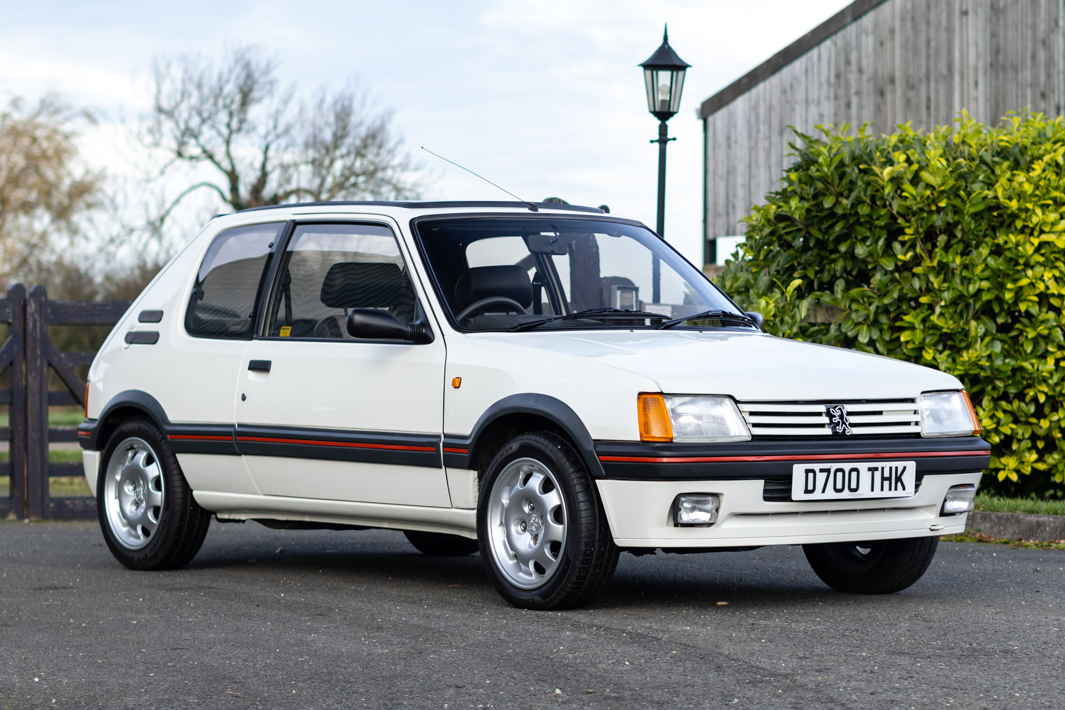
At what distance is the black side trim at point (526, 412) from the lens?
5.71 meters

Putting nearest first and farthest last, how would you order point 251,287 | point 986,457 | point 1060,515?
point 986,457 < point 251,287 < point 1060,515

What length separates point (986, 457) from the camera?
626 cm

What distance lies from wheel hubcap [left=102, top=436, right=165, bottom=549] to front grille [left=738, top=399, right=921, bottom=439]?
349 centimetres

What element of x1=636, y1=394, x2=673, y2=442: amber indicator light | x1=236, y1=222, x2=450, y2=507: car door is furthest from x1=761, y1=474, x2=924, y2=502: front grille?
x1=236, y1=222, x2=450, y2=507: car door

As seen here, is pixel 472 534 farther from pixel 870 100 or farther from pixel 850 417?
pixel 870 100

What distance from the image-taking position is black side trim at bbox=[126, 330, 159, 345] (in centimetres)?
799

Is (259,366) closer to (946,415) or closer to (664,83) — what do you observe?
(946,415)

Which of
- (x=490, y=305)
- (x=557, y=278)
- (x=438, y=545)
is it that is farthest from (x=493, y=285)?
(x=438, y=545)

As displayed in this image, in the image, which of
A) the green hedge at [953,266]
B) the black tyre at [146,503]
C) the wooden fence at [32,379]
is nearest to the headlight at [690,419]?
the black tyre at [146,503]

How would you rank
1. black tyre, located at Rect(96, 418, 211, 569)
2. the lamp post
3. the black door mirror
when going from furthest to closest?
the lamp post → black tyre, located at Rect(96, 418, 211, 569) → the black door mirror

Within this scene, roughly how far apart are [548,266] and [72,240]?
3273cm

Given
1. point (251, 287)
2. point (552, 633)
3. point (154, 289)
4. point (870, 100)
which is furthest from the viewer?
point (870, 100)

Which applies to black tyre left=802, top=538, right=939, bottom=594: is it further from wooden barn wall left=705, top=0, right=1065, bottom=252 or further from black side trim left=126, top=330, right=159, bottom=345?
wooden barn wall left=705, top=0, right=1065, bottom=252

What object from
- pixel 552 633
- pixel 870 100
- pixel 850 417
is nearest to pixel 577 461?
pixel 552 633
